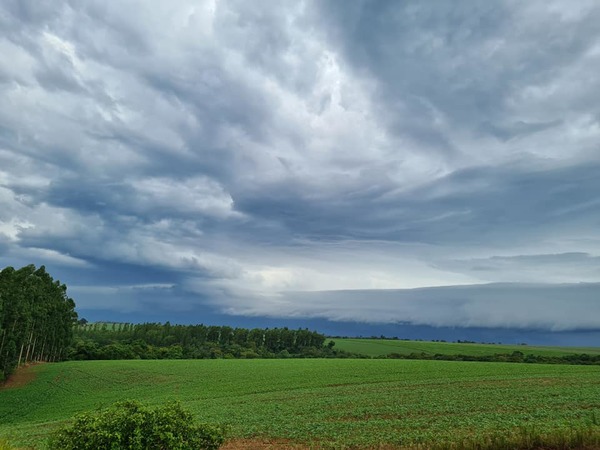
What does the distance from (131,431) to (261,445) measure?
1264cm

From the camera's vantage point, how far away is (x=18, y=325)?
66.8m

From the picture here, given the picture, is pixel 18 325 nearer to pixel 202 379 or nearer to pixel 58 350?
pixel 202 379

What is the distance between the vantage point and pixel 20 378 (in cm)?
6656

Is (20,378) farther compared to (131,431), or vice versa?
(20,378)

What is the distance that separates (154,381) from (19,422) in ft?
94.0

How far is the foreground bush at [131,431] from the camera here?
1252cm

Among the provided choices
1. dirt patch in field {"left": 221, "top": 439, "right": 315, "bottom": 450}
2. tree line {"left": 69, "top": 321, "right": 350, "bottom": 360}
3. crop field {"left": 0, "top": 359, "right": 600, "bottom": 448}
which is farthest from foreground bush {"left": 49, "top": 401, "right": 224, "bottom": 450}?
tree line {"left": 69, "top": 321, "right": 350, "bottom": 360}

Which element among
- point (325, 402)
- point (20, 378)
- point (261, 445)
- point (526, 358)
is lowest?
point (20, 378)

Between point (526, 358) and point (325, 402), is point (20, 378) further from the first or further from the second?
point (526, 358)

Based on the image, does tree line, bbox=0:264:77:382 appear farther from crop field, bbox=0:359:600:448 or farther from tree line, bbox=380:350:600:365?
tree line, bbox=380:350:600:365

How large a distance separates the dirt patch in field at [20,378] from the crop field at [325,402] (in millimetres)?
630

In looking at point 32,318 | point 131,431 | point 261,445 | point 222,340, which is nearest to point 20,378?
point 32,318

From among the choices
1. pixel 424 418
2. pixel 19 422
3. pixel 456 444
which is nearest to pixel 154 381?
pixel 19 422

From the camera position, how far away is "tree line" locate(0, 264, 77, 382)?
61.6 metres
